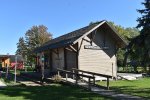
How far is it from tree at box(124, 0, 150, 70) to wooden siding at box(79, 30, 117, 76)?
12.9 m

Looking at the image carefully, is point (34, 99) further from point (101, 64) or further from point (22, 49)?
point (22, 49)

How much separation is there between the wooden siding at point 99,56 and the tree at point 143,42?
12881mm

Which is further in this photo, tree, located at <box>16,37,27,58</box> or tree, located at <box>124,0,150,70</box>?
tree, located at <box>16,37,27,58</box>

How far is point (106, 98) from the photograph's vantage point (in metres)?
17.2

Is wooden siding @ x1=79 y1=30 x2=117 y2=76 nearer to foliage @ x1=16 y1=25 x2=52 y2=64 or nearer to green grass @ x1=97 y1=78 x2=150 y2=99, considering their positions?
green grass @ x1=97 y1=78 x2=150 y2=99

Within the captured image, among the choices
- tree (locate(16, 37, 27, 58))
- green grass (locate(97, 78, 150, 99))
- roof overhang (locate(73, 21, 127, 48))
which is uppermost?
tree (locate(16, 37, 27, 58))

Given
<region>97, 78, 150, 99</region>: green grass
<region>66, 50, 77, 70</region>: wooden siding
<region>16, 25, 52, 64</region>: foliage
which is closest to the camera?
<region>97, 78, 150, 99</region>: green grass

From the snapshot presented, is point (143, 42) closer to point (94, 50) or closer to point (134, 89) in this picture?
point (134, 89)

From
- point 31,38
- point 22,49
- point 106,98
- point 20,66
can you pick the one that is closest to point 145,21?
point 106,98

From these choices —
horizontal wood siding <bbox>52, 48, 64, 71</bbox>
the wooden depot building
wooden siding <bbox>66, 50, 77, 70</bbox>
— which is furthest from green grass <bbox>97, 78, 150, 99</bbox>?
horizontal wood siding <bbox>52, 48, 64, 71</bbox>

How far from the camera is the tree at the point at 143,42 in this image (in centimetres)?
1798

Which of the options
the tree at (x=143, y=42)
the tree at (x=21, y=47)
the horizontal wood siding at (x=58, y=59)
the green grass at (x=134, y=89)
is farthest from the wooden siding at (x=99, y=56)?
the tree at (x=21, y=47)

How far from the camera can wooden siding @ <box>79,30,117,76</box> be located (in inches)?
1272

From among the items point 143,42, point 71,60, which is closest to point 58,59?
point 71,60
